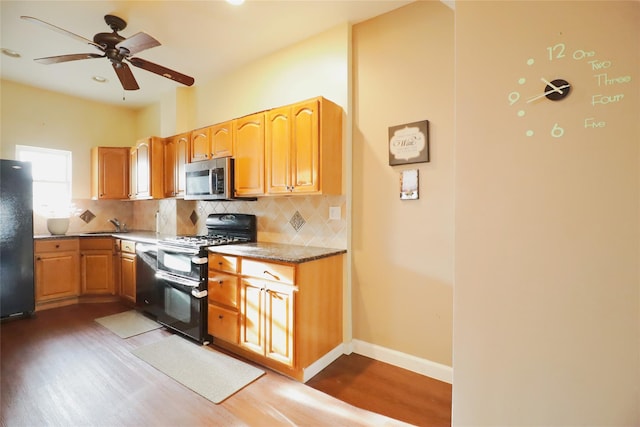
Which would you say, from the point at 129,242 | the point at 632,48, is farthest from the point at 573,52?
the point at 129,242

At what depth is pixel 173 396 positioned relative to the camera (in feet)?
6.32

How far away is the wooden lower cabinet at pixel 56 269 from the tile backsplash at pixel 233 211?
0.52 meters

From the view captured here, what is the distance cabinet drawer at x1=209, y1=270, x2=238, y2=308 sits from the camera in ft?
7.95

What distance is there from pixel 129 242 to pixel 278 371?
2.66m

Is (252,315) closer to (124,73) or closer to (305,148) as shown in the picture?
(305,148)

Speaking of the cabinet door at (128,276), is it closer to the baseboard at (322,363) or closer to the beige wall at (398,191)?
the baseboard at (322,363)

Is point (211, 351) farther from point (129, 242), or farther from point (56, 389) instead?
point (129, 242)

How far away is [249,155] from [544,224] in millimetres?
2439

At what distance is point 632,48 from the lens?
734 millimetres

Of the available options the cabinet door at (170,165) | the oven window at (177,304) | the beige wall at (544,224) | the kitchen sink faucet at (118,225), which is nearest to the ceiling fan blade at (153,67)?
the cabinet door at (170,165)

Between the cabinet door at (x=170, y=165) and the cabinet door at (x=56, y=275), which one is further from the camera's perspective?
the cabinet door at (x=170, y=165)

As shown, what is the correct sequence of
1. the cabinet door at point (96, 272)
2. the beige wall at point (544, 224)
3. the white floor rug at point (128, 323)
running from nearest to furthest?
the beige wall at point (544, 224)
the white floor rug at point (128, 323)
the cabinet door at point (96, 272)

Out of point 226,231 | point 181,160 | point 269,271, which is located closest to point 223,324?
point 269,271

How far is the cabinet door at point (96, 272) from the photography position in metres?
3.86
